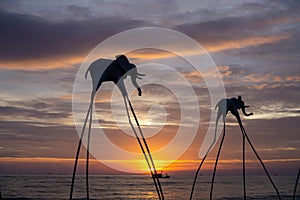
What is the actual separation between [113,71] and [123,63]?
38cm

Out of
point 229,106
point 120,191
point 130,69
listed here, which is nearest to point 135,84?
point 130,69

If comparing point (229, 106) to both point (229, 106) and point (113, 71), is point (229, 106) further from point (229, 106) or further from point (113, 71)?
point (113, 71)

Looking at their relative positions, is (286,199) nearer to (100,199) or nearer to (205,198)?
(205,198)

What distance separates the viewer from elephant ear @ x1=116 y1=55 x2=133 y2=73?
10.9 meters

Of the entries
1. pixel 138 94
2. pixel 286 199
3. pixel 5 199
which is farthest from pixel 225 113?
pixel 286 199

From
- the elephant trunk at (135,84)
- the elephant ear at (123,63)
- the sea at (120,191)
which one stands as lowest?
the sea at (120,191)

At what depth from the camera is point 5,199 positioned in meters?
61.0

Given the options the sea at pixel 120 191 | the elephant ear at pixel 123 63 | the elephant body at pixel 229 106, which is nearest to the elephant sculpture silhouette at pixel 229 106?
the elephant body at pixel 229 106

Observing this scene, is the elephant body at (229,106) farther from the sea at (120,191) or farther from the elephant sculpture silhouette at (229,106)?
the sea at (120,191)

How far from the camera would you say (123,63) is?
1101 cm

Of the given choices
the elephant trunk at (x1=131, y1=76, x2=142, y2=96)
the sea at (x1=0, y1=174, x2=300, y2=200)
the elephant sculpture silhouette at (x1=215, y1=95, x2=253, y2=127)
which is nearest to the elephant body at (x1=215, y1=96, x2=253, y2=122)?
the elephant sculpture silhouette at (x1=215, y1=95, x2=253, y2=127)

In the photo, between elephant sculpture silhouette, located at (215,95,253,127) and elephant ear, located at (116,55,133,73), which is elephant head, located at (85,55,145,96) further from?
elephant sculpture silhouette, located at (215,95,253,127)

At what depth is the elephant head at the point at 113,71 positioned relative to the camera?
1066 centimetres

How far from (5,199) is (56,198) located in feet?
26.6
